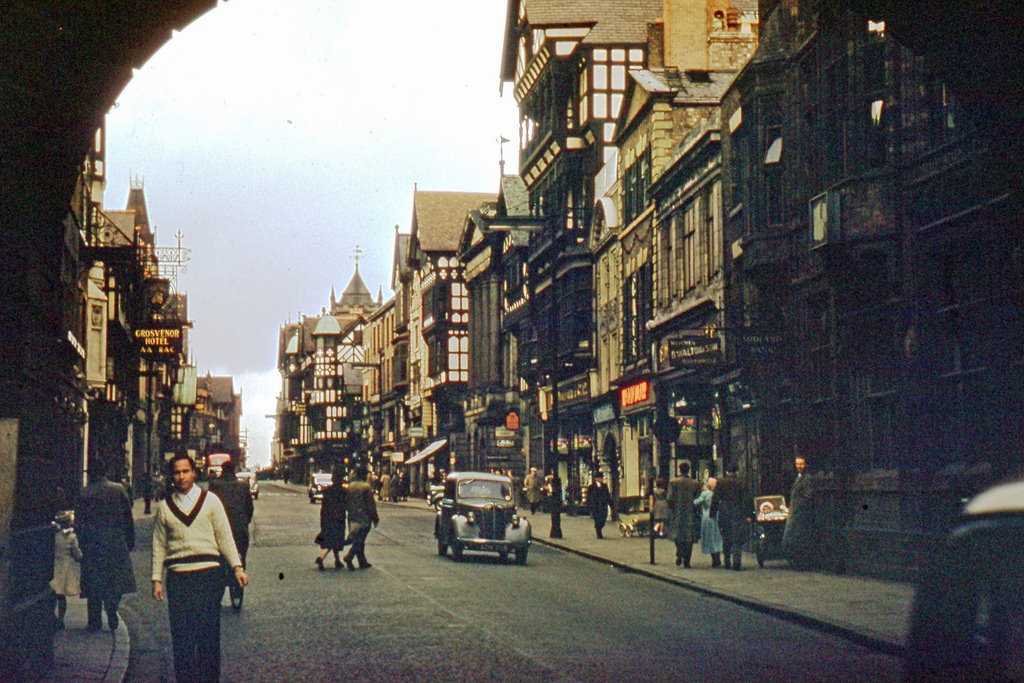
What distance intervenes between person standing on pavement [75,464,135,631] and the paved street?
1.74 feet

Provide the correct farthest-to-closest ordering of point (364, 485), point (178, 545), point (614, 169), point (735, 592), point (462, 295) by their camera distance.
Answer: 1. point (462, 295)
2. point (614, 169)
3. point (364, 485)
4. point (735, 592)
5. point (178, 545)

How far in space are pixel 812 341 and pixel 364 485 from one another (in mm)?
8431

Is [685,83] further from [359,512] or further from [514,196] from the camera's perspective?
[514,196]

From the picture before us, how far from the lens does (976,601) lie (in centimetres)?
428

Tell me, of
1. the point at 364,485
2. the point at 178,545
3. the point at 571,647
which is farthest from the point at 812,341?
the point at 178,545

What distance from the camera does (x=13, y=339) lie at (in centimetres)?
1162

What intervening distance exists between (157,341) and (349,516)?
1582 inches

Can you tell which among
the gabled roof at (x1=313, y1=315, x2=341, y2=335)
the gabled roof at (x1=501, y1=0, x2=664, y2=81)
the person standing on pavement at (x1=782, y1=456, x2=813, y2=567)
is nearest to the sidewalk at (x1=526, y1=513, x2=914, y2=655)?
the person standing on pavement at (x1=782, y1=456, x2=813, y2=567)

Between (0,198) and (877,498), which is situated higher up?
(0,198)

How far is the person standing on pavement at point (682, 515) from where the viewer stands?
2561 cm

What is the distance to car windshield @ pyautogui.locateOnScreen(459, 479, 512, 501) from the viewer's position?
28.2m

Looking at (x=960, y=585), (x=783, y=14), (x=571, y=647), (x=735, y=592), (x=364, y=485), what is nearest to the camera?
(x=960, y=585)

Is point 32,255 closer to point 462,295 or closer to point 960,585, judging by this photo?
point 960,585

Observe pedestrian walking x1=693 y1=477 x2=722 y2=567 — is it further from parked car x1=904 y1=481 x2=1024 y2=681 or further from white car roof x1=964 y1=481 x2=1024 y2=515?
white car roof x1=964 y1=481 x2=1024 y2=515
